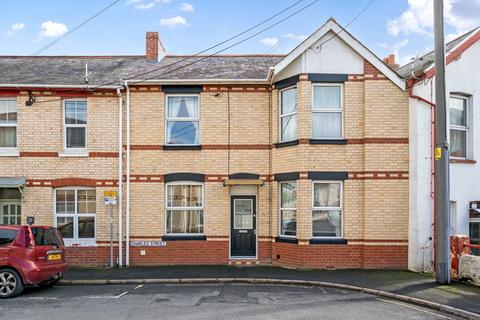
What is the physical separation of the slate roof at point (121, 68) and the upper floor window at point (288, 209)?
3.68 metres

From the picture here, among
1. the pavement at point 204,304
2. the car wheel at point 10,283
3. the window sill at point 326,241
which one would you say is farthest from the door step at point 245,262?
the car wheel at point 10,283

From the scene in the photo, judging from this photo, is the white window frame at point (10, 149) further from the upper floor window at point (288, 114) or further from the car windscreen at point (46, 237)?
the upper floor window at point (288, 114)

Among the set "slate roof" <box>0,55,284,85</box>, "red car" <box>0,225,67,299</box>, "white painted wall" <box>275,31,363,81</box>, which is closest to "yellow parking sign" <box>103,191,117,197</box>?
"red car" <box>0,225,67,299</box>

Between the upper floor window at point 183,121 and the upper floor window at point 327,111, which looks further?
the upper floor window at point 183,121

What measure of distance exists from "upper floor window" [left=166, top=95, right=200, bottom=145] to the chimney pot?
10.5 ft

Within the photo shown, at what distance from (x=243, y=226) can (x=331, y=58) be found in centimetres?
590

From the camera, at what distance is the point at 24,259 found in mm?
10930

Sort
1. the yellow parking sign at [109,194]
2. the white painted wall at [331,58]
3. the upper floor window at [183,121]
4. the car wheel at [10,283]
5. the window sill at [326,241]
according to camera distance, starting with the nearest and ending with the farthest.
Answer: the car wheel at [10,283], the window sill at [326,241], the white painted wall at [331,58], the yellow parking sign at [109,194], the upper floor window at [183,121]

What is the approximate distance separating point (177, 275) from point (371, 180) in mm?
6274

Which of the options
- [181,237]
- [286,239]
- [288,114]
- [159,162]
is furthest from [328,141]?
[181,237]

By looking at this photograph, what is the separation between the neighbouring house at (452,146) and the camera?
1396 cm

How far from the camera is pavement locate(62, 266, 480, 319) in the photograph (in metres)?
10.7

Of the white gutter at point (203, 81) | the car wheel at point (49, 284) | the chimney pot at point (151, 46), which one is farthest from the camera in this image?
the chimney pot at point (151, 46)

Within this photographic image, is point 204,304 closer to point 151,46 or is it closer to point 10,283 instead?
point 10,283
